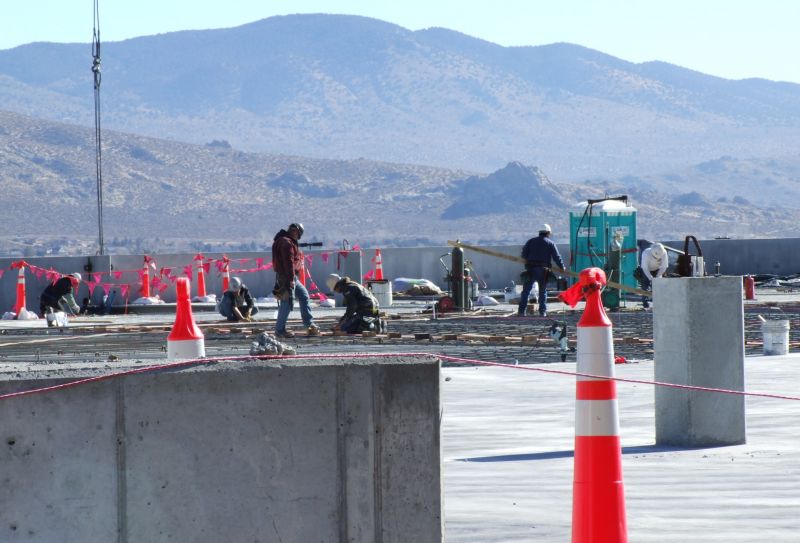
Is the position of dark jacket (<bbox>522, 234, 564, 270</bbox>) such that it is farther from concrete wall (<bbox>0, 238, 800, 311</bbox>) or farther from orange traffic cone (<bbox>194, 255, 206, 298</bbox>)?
orange traffic cone (<bbox>194, 255, 206, 298</bbox>)

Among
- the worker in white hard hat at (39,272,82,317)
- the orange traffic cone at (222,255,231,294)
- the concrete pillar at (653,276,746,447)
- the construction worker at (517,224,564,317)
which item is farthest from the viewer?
the orange traffic cone at (222,255,231,294)

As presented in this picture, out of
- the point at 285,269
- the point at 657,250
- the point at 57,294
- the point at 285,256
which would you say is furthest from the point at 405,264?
the point at 285,256

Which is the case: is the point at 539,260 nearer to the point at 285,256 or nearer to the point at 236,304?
the point at 236,304

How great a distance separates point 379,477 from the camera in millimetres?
5863

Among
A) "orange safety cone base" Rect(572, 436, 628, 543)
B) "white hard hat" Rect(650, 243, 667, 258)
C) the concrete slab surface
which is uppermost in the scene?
"white hard hat" Rect(650, 243, 667, 258)

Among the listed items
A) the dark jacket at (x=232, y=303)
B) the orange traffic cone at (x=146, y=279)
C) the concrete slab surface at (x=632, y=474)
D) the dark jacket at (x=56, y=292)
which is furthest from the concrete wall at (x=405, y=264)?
the concrete slab surface at (x=632, y=474)

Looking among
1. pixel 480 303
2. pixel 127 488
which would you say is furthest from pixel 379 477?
pixel 480 303

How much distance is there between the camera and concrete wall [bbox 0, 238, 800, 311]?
35.2 m

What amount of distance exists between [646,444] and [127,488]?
4.98 metres

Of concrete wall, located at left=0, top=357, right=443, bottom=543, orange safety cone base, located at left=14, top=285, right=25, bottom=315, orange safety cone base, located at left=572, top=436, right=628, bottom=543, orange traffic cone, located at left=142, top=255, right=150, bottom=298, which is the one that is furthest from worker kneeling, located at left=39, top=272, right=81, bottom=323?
orange safety cone base, located at left=572, top=436, right=628, bottom=543

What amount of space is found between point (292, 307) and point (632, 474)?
14349 millimetres

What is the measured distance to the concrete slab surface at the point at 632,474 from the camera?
23.6 ft

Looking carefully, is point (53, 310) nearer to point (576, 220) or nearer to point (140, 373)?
point (576, 220)

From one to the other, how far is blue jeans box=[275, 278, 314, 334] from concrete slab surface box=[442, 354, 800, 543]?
27.6 feet
